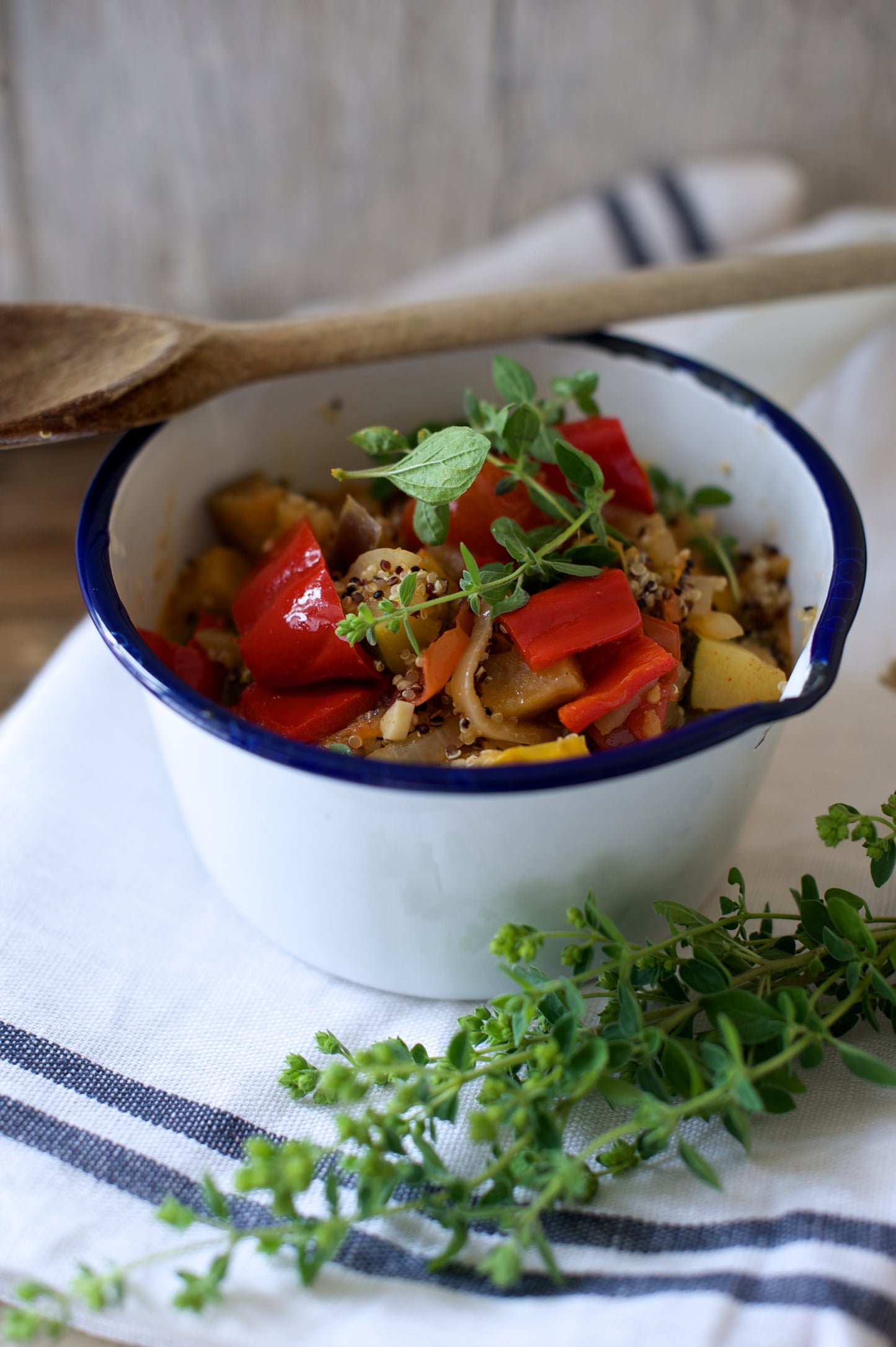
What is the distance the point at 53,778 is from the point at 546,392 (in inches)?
37.3

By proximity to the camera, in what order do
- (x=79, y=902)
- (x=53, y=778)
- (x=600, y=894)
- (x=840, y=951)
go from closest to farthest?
(x=840, y=951) → (x=600, y=894) → (x=79, y=902) → (x=53, y=778)

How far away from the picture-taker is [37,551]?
2.16m

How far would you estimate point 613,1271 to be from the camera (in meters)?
1.03

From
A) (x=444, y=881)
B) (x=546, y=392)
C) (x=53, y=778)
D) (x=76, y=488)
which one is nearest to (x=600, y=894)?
(x=444, y=881)

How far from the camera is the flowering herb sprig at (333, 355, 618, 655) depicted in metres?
1.21

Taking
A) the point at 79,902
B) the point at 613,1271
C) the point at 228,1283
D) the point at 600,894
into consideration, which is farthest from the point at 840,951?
the point at 79,902

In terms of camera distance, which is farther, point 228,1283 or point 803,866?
point 803,866

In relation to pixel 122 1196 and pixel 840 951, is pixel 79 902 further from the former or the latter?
pixel 840 951

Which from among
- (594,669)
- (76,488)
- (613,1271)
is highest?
(594,669)

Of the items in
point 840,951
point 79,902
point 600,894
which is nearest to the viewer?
point 840,951

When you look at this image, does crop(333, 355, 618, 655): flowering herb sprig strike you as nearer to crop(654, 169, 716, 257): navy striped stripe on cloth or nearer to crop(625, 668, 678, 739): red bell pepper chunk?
crop(625, 668, 678, 739): red bell pepper chunk

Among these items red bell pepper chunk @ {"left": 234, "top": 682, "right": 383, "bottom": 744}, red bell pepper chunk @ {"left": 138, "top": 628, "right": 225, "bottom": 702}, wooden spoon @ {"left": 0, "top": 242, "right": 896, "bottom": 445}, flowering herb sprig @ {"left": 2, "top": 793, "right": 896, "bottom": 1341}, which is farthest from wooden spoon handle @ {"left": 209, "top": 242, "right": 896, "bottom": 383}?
flowering herb sprig @ {"left": 2, "top": 793, "right": 896, "bottom": 1341}

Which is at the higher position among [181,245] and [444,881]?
[181,245]

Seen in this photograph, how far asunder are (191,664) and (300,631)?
203mm
